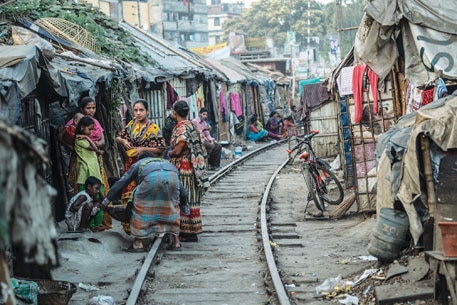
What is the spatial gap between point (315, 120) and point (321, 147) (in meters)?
0.83

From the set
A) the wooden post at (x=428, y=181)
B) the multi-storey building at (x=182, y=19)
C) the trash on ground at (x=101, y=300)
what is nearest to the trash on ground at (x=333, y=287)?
the wooden post at (x=428, y=181)

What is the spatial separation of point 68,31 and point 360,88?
6.94 metres

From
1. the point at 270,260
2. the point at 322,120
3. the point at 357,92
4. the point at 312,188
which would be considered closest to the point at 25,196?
the point at 270,260

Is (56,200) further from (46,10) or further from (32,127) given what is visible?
(46,10)

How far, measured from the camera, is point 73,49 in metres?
16.0

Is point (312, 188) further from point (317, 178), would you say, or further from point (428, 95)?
point (428, 95)

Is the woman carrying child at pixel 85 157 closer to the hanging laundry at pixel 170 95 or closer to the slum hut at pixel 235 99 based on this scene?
the hanging laundry at pixel 170 95

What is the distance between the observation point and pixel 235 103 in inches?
1335

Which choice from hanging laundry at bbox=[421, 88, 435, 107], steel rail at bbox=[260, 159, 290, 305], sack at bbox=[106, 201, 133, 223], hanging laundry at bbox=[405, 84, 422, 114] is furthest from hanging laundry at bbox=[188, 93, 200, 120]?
hanging laundry at bbox=[421, 88, 435, 107]

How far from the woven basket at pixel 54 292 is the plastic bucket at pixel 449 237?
352 cm

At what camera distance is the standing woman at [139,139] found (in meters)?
11.4

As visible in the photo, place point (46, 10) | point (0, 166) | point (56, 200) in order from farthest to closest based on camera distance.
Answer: point (46, 10) → point (56, 200) → point (0, 166)

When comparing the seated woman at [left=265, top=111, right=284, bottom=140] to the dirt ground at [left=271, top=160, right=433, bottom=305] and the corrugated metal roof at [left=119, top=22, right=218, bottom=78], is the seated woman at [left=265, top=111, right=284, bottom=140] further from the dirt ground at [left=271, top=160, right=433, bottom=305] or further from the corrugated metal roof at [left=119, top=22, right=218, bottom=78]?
the dirt ground at [left=271, top=160, right=433, bottom=305]

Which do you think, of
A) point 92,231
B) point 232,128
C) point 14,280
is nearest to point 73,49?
point 92,231
